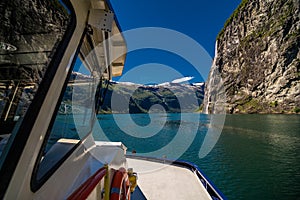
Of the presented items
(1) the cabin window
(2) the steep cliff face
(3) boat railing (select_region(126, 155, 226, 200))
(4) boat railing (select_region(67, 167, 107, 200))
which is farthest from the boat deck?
(2) the steep cliff face

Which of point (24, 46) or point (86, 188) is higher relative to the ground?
point (24, 46)

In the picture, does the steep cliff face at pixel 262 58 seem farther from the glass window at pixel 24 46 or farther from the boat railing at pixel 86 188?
the glass window at pixel 24 46

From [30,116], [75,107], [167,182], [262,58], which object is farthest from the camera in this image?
[262,58]

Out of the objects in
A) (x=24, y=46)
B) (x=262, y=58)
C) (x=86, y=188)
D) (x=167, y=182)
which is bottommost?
(x=167, y=182)

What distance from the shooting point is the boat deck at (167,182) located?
3.20 meters

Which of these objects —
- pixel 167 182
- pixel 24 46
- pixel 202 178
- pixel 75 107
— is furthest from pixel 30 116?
pixel 202 178

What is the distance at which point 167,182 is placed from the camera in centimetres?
370

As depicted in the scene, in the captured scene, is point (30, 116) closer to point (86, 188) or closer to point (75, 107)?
point (86, 188)

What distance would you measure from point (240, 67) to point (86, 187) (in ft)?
267

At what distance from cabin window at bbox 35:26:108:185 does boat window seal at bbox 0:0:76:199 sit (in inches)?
5.5

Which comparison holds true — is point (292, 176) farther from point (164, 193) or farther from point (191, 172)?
point (164, 193)

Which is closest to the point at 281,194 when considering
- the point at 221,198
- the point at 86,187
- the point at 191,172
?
the point at 191,172

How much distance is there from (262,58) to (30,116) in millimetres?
78012

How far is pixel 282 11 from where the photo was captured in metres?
60.4
